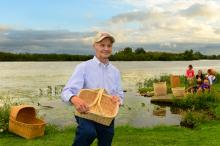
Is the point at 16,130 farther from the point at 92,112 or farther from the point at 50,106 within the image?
the point at 50,106

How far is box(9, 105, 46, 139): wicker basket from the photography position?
469 inches

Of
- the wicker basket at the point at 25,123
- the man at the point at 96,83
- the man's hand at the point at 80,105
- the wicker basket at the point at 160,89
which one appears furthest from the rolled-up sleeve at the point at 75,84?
the wicker basket at the point at 160,89

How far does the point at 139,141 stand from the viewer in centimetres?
1124

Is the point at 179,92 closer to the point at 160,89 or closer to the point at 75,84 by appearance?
the point at 160,89

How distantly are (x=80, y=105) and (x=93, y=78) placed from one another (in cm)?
51

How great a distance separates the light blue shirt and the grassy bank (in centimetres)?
509

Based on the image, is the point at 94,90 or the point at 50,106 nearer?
the point at 94,90

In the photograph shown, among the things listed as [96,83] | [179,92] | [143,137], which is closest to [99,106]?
[96,83]

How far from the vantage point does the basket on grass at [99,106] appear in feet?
17.7

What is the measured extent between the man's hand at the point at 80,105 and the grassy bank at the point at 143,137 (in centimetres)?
540

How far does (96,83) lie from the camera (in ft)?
18.5

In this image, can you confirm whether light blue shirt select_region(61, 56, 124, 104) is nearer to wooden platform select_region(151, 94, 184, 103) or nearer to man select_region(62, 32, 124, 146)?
man select_region(62, 32, 124, 146)

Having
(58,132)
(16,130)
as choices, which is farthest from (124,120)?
(16,130)

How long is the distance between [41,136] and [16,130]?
0.78 meters
